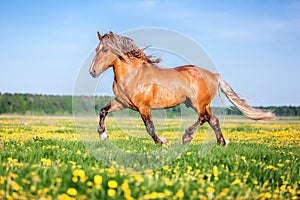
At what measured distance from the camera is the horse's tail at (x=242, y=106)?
12.7 meters

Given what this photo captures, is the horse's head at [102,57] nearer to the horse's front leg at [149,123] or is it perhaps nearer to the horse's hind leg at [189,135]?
the horse's front leg at [149,123]

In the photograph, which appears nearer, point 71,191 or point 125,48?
point 71,191

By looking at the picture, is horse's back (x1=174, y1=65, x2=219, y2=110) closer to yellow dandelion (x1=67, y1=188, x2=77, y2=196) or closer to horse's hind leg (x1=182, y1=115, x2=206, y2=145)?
horse's hind leg (x1=182, y1=115, x2=206, y2=145)

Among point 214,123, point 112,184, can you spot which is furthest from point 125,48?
point 112,184

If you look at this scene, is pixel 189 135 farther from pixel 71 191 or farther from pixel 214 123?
pixel 71 191

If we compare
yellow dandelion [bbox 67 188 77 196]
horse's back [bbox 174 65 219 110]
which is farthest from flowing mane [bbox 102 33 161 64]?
yellow dandelion [bbox 67 188 77 196]

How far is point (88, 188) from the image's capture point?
16.4 feet

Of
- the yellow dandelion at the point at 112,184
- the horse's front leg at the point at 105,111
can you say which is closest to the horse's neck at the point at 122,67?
the horse's front leg at the point at 105,111

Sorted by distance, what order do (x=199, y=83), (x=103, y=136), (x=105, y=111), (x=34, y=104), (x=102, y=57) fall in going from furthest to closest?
1. (x=34, y=104)
2. (x=199, y=83)
3. (x=105, y=111)
4. (x=103, y=136)
5. (x=102, y=57)

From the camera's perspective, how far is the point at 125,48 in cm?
1034

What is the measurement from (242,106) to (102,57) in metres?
5.26

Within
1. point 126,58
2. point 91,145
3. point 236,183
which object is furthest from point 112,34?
point 236,183

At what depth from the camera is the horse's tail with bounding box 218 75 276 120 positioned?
41.8 feet

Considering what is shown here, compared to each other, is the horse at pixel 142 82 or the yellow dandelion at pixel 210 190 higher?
the horse at pixel 142 82
